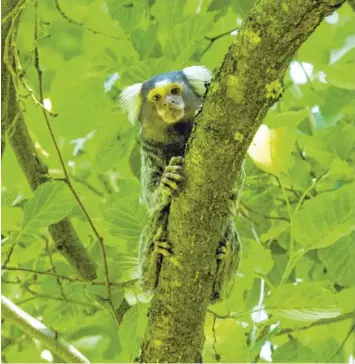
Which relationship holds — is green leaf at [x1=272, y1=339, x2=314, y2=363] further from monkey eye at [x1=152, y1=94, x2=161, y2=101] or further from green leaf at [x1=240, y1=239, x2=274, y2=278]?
monkey eye at [x1=152, y1=94, x2=161, y2=101]

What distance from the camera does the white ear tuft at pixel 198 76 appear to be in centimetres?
253

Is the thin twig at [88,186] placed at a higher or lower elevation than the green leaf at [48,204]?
lower

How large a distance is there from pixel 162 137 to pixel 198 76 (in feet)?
0.90

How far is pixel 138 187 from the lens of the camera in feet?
9.25

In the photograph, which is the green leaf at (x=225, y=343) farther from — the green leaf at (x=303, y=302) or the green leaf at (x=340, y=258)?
the green leaf at (x=340, y=258)

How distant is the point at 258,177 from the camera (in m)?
2.73

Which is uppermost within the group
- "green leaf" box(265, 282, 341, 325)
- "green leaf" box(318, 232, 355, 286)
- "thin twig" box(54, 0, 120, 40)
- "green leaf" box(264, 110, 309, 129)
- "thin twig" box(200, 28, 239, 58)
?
"thin twig" box(54, 0, 120, 40)

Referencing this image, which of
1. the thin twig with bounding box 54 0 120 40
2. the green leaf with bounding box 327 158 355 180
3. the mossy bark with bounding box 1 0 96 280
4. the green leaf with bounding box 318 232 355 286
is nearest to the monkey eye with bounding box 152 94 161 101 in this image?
the thin twig with bounding box 54 0 120 40

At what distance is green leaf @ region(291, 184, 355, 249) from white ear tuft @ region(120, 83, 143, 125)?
837mm

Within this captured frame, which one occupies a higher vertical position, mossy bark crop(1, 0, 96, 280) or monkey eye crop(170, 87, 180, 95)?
monkey eye crop(170, 87, 180, 95)

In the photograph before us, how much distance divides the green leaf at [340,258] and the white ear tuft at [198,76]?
0.71m

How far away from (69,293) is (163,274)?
42.0 inches

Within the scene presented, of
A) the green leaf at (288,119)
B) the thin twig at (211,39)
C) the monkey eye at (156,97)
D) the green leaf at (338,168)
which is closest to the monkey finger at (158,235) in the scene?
the green leaf at (288,119)

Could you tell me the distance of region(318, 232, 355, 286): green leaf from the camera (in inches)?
101
